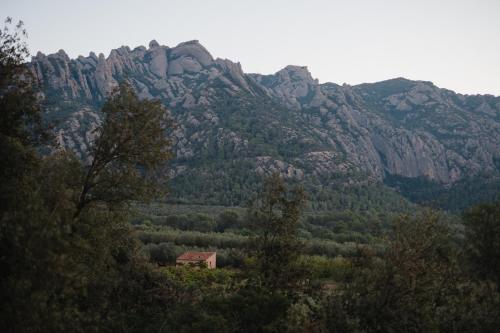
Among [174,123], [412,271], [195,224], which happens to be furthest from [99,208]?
[195,224]

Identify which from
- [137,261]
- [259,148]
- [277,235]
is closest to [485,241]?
[277,235]

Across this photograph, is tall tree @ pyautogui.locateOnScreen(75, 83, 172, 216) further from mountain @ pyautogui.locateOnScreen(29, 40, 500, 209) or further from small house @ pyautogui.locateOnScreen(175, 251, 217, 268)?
mountain @ pyautogui.locateOnScreen(29, 40, 500, 209)

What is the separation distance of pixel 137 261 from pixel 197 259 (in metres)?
38.6

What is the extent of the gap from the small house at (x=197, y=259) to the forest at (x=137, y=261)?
104ft

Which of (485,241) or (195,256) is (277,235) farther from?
(195,256)

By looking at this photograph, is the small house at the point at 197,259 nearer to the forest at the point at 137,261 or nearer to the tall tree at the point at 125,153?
the forest at the point at 137,261

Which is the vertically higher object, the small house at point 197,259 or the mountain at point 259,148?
the mountain at point 259,148

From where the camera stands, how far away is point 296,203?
2819 cm

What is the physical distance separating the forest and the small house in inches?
1246

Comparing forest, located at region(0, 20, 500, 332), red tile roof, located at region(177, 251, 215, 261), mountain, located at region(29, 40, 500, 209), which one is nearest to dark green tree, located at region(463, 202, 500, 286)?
forest, located at region(0, 20, 500, 332)

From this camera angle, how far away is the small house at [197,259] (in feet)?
210

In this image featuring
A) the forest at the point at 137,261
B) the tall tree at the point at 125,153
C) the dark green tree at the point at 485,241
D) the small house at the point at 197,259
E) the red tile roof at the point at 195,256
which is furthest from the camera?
the red tile roof at the point at 195,256

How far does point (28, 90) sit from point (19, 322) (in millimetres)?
9880

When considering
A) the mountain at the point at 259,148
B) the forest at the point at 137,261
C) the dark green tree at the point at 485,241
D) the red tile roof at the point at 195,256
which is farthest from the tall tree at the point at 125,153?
the mountain at the point at 259,148
